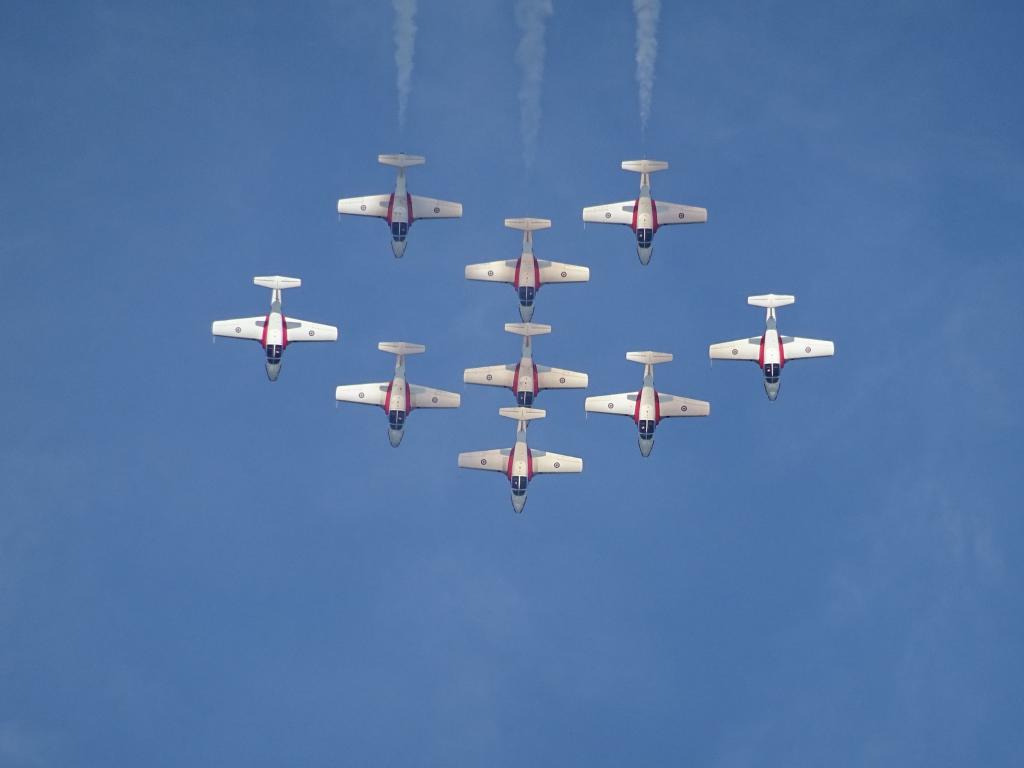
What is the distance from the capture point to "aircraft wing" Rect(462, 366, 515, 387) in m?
148

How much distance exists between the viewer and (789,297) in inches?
5659

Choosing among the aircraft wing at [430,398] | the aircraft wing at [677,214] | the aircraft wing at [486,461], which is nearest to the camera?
the aircraft wing at [486,461]

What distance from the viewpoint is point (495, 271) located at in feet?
489

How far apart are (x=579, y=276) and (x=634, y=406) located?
6.82m

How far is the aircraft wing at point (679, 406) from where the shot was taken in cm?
14738

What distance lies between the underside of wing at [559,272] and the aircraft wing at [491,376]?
4520 millimetres

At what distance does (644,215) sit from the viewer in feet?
489

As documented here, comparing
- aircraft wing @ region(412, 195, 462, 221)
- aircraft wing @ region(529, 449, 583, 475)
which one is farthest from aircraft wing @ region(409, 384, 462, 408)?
aircraft wing @ region(412, 195, 462, 221)

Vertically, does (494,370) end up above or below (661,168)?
below

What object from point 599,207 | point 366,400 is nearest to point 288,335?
point 366,400

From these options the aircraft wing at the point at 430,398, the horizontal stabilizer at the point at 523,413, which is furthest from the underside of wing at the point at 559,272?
the horizontal stabilizer at the point at 523,413

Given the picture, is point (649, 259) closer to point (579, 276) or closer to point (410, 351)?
point (579, 276)

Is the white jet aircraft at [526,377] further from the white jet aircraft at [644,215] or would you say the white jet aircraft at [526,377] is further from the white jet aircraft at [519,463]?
the white jet aircraft at [644,215]

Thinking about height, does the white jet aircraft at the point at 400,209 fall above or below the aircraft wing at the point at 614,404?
above
